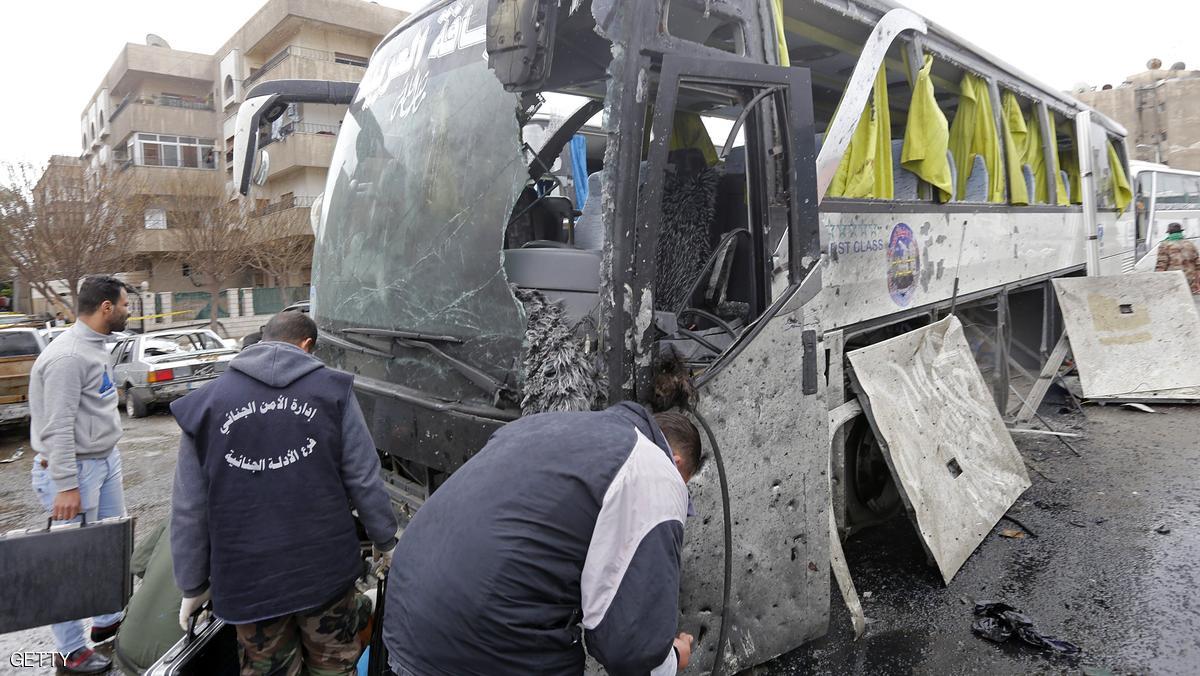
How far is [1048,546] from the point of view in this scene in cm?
431

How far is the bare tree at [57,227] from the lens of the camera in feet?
63.9

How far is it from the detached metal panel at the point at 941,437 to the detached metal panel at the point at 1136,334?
299cm

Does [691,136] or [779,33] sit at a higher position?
[779,33]

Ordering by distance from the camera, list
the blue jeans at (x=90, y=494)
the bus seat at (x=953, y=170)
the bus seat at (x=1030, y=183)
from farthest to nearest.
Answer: the bus seat at (x=1030, y=183) → the bus seat at (x=953, y=170) → the blue jeans at (x=90, y=494)

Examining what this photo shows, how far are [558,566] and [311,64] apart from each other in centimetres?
3112

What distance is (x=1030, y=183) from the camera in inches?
256

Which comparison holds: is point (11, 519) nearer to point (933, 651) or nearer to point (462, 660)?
point (462, 660)

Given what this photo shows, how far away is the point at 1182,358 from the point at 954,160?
3.90 meters

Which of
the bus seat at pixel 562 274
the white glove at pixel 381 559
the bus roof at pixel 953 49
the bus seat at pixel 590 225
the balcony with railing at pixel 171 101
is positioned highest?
the balcony with railing at pixel 171 101

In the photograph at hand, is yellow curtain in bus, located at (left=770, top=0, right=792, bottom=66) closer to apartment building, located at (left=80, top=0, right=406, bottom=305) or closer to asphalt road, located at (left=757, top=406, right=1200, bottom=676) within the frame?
asphalt road, located at (left=757, top=406, right=1200, bottom=676)

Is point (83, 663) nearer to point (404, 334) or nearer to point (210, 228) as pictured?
point (404, 334)

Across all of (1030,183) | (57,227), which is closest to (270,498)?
(1030,183)

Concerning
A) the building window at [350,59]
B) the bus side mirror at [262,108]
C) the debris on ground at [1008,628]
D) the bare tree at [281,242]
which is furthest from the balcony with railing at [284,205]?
the debris on ground at [1008,628]

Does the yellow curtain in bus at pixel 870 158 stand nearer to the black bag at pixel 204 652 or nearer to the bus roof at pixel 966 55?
the bus roof at pixel 966 55
